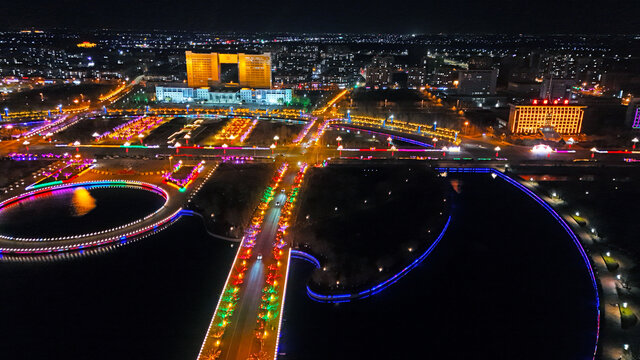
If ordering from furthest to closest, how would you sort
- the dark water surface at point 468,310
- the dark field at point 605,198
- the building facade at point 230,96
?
the building facade at point 230,96, the dark field at point 605,198, the dark water surface at point 468,310

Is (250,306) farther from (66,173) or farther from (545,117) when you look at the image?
(545,117)

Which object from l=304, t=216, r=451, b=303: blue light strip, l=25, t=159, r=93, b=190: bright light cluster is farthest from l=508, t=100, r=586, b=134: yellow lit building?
l=25, t=159, r=93, b=190: bright light cluster

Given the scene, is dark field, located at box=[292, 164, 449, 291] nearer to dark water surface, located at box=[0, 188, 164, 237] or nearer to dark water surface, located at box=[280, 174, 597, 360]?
dark water surface, located at box=[280, 174, 597, 360]

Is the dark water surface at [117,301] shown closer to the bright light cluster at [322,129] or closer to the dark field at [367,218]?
the dark field at [367,218]

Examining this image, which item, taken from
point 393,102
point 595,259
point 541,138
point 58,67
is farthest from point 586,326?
point 58,67

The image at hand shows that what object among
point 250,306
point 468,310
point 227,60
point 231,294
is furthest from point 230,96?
point 468,310

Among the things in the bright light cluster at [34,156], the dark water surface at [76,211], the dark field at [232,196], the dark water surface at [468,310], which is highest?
the bright light cluster at [34,156]

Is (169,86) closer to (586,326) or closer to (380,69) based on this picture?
(380,69)

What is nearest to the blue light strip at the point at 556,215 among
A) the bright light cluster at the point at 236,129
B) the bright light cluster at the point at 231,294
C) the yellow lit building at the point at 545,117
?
the yellow lit building at the point at 545,117
